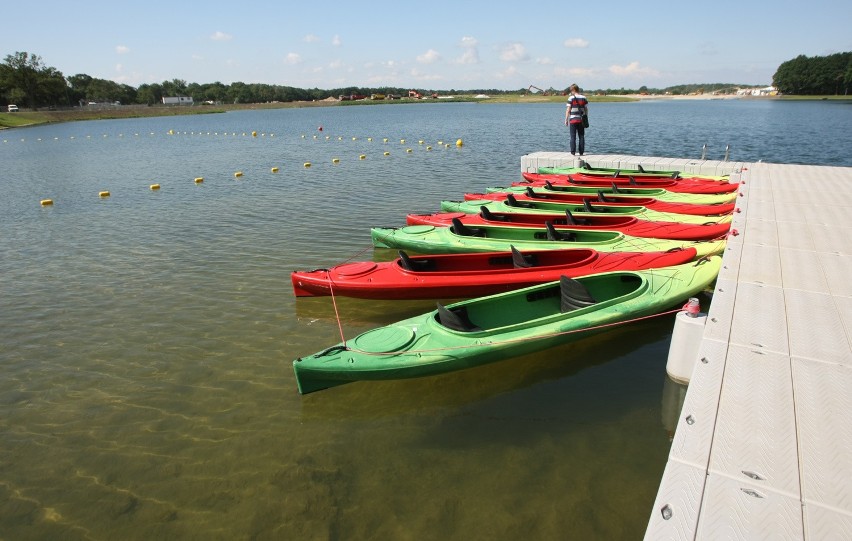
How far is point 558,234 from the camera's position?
408 inches

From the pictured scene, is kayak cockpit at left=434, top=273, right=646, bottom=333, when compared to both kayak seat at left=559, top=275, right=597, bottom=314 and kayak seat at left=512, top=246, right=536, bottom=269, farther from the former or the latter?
kayak seat at left=512, top=246, right=536, bottom=269

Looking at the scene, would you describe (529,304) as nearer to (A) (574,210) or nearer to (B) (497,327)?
(B) (497,327)

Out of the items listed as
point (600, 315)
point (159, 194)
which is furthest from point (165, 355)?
point (159, 194)

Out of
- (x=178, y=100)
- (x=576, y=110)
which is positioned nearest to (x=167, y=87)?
(x=178, y=100)

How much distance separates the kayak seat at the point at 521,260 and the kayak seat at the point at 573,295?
1403mm

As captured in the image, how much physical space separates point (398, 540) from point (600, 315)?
13.3 ft

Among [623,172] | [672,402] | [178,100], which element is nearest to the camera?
[672,402]

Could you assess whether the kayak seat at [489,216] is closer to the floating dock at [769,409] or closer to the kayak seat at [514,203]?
the kayak seat at [514,203]

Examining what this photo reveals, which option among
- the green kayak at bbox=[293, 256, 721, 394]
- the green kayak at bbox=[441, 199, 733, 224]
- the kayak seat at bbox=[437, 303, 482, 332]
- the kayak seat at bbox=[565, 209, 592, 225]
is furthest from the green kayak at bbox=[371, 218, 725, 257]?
the kayak seat at bbox=[437, 303, 482, 332]

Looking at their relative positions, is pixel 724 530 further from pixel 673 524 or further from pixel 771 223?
pixel 771 223

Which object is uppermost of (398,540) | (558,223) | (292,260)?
(558,223)

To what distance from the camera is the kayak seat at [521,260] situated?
9023 mm

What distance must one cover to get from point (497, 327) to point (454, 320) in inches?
29.4

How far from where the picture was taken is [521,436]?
587 cm
